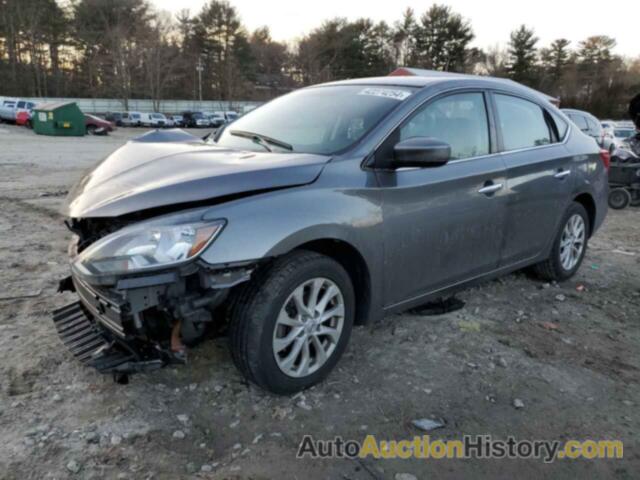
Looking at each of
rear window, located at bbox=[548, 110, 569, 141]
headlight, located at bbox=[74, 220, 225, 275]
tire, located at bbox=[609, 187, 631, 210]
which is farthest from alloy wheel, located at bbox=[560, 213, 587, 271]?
tire, located at bbox=[609, 187, 631, 210]

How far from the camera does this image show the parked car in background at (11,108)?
33.2m

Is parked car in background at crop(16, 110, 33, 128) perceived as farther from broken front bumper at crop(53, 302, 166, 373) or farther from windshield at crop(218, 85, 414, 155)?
broken front bumper at crop(53, 302, 166, 373)

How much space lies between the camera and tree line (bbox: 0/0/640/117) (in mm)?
53344

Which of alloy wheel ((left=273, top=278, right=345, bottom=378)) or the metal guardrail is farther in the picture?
the metal guardrail

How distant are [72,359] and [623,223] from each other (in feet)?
26.2

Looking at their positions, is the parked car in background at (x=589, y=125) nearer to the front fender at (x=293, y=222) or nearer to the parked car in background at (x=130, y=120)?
the front fender at (x=293, y=222)

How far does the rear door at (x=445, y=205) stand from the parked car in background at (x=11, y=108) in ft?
119

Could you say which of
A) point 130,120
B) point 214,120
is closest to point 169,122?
point 130,120

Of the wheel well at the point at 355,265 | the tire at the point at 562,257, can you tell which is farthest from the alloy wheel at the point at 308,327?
the tire at the point at 562,257

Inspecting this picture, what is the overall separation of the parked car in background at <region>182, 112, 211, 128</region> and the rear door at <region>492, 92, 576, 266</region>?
42.6 m

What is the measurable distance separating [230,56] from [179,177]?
65825 millimetres

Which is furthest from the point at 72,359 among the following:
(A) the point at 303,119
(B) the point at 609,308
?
(B) the point at 609,308

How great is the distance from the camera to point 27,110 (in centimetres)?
3306

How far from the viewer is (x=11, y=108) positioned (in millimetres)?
33625
